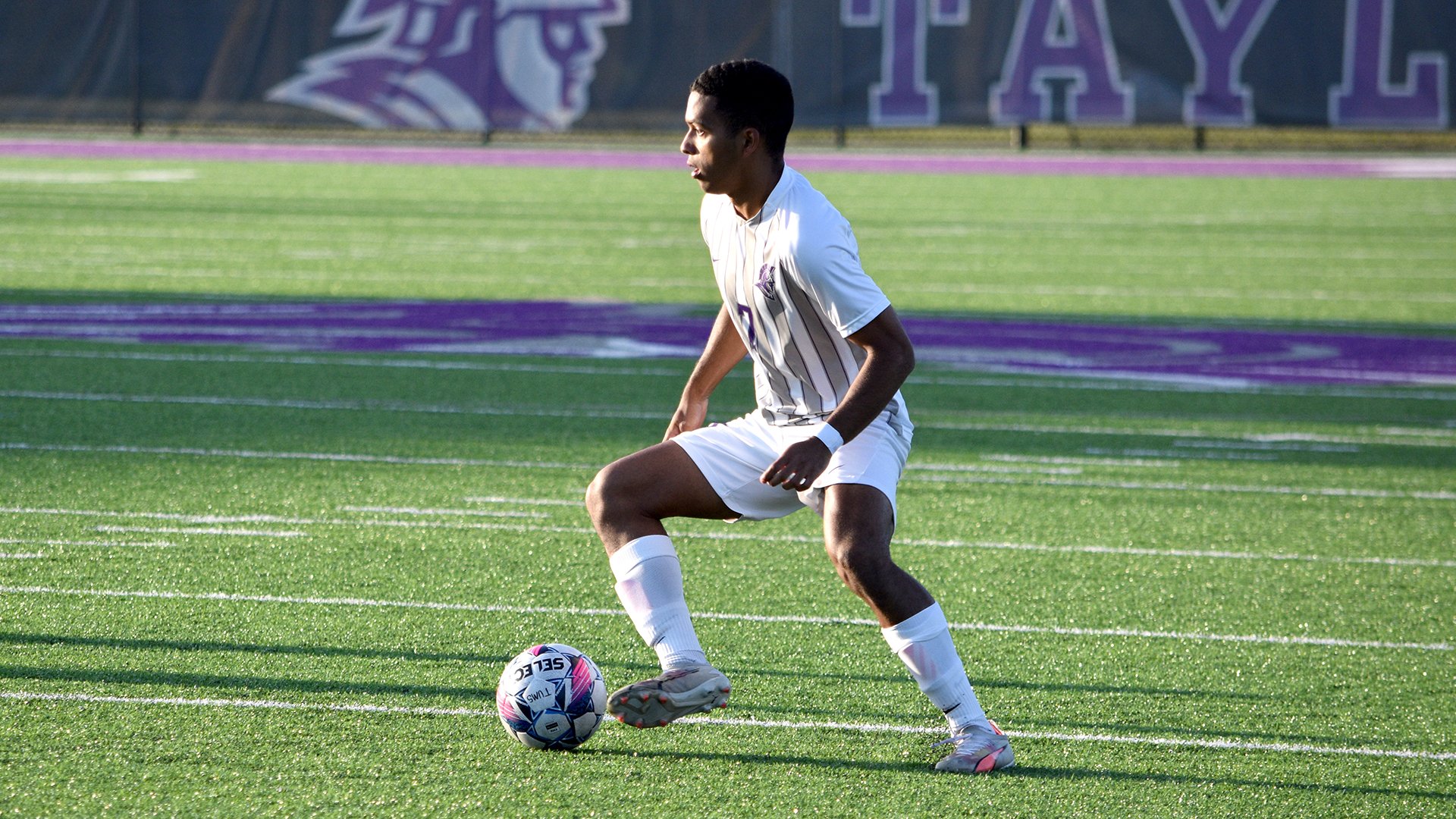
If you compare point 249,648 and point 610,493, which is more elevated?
point 610,493

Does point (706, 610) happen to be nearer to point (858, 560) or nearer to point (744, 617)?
point (744, 617)

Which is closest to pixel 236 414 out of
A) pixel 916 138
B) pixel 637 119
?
pixel 637 119

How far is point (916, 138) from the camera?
30734 millimetres

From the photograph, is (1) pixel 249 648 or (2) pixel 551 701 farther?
(1) pixel 249 648

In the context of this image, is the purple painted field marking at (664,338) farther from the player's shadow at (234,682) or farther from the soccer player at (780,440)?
the soccer player at (780,440)

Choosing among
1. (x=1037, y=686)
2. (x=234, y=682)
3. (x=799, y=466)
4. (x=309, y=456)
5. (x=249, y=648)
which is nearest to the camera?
(x=799, y=466)

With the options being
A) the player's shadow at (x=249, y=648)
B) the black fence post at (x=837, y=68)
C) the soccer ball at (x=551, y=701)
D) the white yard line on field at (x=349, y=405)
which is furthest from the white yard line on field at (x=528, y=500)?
the black fence post at (x=837, y=68)

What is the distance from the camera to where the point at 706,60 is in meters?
28.8

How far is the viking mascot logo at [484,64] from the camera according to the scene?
29.2 meters

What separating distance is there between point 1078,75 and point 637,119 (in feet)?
24.3

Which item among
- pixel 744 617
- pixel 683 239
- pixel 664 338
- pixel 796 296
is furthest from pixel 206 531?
pixel 683 239

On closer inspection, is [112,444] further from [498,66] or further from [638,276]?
[498,66]

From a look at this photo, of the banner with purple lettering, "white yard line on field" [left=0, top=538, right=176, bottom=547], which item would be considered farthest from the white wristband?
the banner with purple lettering

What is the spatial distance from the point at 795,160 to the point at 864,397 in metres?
24.1
